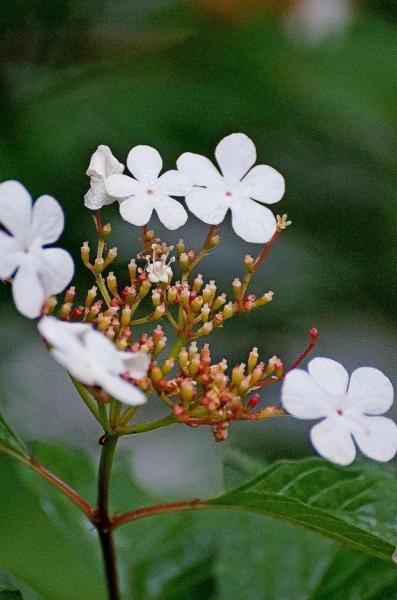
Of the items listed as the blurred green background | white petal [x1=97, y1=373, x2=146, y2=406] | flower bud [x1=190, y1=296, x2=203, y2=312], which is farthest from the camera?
the blurred green background

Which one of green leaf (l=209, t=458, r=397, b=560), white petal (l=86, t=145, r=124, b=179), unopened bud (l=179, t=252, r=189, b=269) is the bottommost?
green leaf (l=209, t=458, r=397, b=560)

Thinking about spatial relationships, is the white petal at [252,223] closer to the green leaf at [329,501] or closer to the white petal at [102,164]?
the white petal at [102,164]

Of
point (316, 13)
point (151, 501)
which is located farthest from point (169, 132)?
point (151, 501)

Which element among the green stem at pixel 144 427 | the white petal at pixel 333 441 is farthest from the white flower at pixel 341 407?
the green stem at pixel 144 427

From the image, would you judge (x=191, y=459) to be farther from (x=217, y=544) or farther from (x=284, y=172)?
(x=217, y=544)

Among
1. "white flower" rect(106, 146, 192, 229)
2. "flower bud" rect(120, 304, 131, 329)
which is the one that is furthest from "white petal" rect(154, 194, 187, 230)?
"flower bud" rect(120, 304, 131, 329)

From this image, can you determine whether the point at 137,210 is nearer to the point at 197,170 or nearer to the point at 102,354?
the point at 197,170

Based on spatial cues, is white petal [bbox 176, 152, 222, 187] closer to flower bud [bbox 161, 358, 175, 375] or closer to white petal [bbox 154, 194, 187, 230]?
white petal [bbox 154, 194, 187, 230]
